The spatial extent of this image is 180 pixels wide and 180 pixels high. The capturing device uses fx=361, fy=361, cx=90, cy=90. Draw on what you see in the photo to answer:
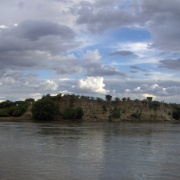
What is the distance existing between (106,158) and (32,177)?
9.86 m

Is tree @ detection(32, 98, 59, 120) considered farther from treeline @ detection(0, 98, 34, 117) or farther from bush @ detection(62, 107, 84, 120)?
treeline @ detection(0, 98, 34, 117)

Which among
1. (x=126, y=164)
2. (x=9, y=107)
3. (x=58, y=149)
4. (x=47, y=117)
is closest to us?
(x=126, y=164)

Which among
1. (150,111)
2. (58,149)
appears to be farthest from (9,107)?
(58,149)

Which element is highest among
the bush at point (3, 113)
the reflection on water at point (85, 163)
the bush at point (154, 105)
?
the bush at point (154, 105)

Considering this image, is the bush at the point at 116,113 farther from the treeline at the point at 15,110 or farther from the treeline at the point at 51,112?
the treeline at the point at 15,110

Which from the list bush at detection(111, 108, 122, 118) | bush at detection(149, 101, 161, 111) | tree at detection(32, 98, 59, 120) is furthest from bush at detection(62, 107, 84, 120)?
bush at detection(149, 101, 161, 111)

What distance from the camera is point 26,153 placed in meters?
32.7

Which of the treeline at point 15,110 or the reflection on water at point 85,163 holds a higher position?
the treeline at point 15,110

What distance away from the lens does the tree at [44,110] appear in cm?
13038

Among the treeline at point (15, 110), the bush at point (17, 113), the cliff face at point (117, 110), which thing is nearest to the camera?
the bush at point (17, 113)

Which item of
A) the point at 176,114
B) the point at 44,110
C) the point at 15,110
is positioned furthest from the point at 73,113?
the point at 176,114

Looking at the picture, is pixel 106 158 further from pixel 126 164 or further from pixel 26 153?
pixel 26 153

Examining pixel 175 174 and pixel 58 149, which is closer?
pixel 175 174

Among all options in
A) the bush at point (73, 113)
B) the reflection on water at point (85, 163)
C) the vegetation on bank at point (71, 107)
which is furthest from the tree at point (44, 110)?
the reflection on water at point (85, 163)
